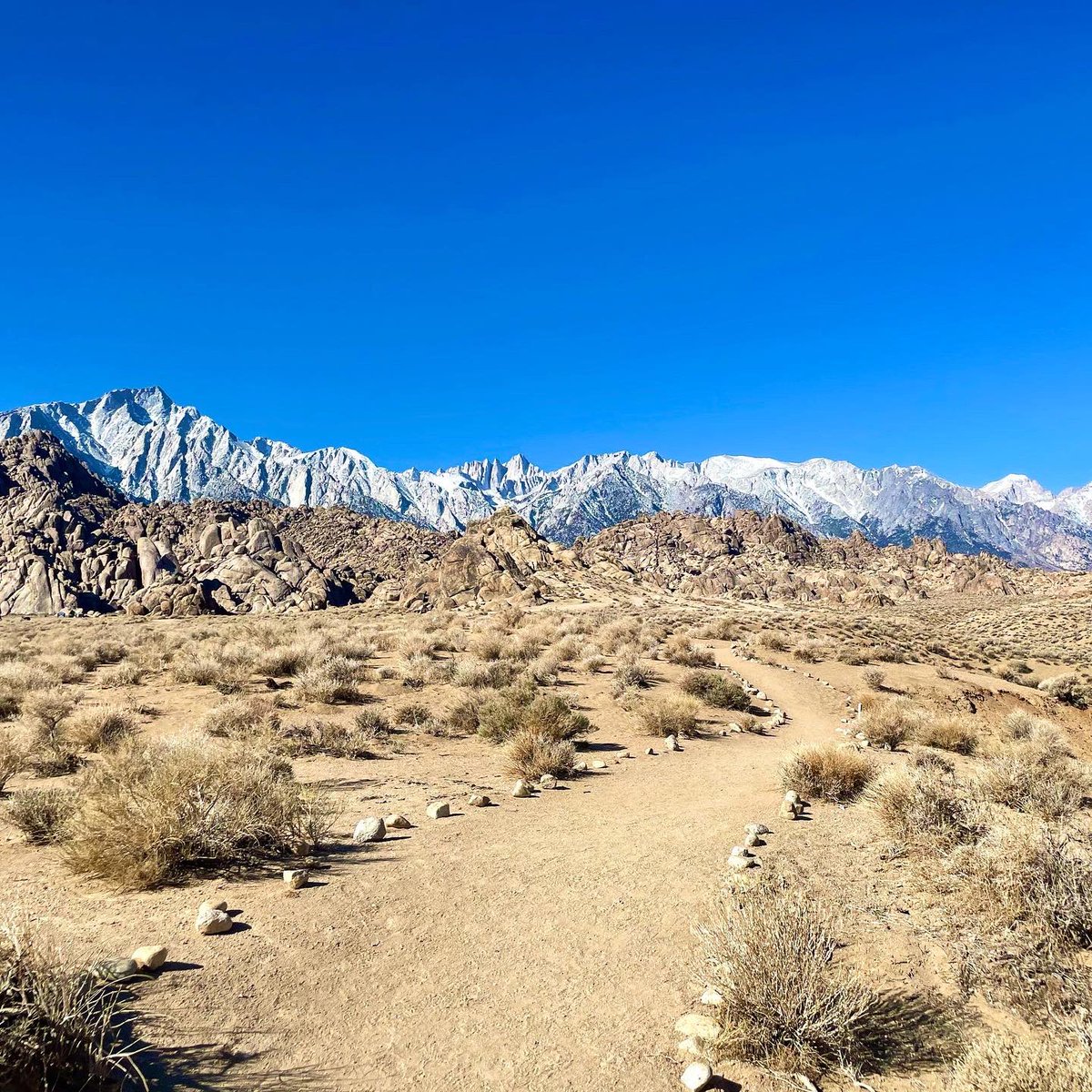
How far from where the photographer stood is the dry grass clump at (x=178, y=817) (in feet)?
19.4

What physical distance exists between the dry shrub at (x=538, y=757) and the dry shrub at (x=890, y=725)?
760 centimetres

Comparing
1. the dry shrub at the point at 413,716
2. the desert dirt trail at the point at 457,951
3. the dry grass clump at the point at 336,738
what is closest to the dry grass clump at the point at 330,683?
the dry shrub at the point at 413,716

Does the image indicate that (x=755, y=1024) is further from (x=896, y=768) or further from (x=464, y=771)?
(x=464, y=771)

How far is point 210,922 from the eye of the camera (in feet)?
A: 16.6

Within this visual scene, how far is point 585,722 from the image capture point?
45.1ft

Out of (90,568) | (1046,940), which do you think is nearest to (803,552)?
(90,568)

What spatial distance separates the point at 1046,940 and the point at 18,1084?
6.62m

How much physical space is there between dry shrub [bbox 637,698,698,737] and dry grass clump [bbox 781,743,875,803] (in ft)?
15.6

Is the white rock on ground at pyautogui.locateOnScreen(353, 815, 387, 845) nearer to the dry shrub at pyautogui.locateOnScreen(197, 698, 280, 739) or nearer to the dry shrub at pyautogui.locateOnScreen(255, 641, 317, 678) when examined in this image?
the dry shrub at pyautogui.locateOnScreen(197, 698, 280, 739)

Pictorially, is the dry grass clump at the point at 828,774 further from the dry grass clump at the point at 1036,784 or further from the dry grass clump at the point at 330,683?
the dry grass clump at the point at 330,683

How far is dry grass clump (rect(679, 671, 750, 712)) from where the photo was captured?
17.7 meters

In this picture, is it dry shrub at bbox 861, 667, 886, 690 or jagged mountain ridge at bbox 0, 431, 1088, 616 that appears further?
jagged mountain ridge at bbox 0, 431, 1088, 616

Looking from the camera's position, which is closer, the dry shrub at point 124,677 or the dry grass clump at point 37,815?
the dry grass clump at point 37,815

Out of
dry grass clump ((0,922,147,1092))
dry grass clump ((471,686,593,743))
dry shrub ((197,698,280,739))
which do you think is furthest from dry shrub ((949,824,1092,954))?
dry shrub ((197,698,280,739))
